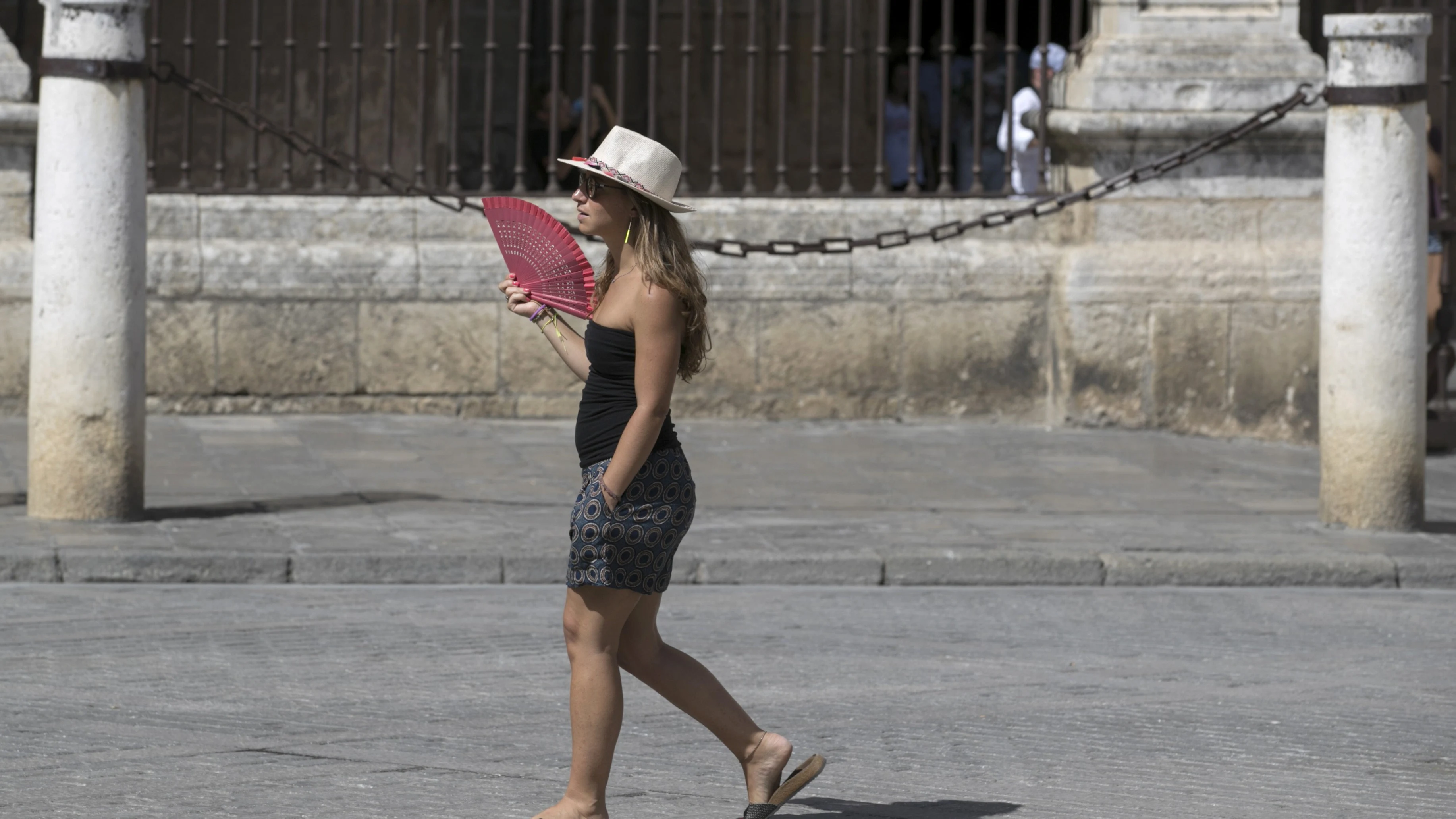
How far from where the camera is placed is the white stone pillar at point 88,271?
801cm

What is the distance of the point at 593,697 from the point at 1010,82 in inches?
294

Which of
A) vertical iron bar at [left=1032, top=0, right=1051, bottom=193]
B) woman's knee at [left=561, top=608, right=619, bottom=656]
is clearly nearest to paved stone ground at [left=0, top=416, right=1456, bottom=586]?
vertical iron bar at [left=1032, top=0, right=1051, bottom=193]

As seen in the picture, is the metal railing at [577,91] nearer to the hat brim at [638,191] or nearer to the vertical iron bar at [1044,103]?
the vertical iron bar at [1044,103]

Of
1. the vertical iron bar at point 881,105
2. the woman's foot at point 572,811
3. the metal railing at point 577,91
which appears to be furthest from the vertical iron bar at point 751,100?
the woman's foot at point 572,811

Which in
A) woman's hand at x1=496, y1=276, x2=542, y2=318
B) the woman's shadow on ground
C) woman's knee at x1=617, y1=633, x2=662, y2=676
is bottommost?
the woman's shadow on ground

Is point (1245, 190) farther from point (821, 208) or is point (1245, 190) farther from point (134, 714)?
point (134, 714)

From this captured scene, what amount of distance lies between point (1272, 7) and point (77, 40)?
615 centimetres

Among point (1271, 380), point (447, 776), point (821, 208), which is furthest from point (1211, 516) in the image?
point (447, 776)

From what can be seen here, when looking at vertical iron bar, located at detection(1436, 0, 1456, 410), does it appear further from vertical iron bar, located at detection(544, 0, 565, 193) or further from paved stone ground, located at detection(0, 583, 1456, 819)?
vertical iron bar, located at detection(544, 0, 565, 193)

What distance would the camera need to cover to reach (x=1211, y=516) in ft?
28.8

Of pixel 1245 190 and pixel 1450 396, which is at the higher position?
pixel 1245 190

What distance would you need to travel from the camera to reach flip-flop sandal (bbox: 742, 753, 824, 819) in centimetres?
456

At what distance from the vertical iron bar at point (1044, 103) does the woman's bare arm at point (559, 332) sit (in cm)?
680

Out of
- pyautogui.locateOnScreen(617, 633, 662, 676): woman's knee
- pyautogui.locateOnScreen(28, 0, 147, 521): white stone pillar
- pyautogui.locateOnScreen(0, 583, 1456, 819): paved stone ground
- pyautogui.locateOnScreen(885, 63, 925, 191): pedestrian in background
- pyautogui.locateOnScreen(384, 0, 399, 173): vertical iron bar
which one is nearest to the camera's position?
pyautogui.locateOnScreen(617, 633, 662, 676): woman's knee
